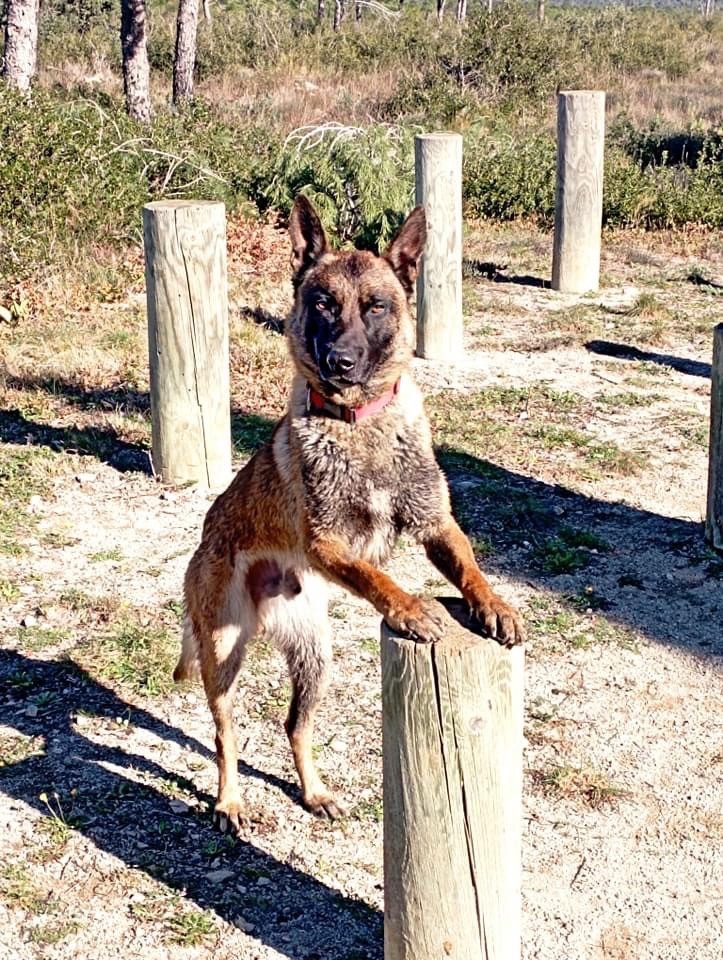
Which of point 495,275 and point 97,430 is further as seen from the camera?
point 495,275

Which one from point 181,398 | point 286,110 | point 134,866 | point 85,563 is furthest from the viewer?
point 286,110

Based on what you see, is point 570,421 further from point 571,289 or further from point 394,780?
point 394,780

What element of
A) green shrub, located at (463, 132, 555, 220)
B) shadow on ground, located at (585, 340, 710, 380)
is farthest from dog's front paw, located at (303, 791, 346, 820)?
green shrub, located at (463, 132, 555, 220)

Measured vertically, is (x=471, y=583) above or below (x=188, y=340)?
below

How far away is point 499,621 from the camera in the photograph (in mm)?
2959

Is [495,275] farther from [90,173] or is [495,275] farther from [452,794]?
[452,794]

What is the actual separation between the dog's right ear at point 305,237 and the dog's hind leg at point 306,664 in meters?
1.02

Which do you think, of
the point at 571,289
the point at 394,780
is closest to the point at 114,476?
the point at 394,780

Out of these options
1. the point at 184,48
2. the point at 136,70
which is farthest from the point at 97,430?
the point at 184,48

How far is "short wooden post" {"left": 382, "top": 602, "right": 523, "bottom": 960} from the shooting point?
2803 millimetres

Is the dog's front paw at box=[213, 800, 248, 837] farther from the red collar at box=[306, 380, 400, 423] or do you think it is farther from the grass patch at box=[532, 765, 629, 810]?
the red collar at box=[306, 380, 400, 423]

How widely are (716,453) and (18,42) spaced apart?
10263 mm

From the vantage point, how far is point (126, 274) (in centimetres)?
1012

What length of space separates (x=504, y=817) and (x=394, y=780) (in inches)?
10.8
